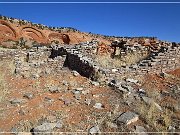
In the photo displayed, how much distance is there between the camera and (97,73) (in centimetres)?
1359

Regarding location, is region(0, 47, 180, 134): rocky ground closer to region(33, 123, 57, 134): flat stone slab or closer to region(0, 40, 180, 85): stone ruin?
region(33, 123, 57, 134): flat stone slab

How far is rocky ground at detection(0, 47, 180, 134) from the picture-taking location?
910cm

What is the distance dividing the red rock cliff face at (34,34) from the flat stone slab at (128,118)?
24199mm

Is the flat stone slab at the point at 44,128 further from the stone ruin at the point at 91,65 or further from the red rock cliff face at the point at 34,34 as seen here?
the red rock cliff face at the point at 34,34

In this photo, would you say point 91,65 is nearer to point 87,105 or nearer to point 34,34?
point 87,105

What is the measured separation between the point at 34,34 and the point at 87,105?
85.3 ft

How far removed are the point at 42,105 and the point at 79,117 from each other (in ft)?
5.46

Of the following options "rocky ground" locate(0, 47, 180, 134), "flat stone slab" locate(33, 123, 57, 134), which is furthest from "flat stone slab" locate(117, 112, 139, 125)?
"flat stone slab" locate(33, 123, 57, 134)

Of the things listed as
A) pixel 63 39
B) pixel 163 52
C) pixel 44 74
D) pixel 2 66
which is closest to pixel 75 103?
pixel 44 74

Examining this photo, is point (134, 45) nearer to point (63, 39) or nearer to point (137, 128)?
point (137, 128)

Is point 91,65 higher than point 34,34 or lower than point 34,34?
lower

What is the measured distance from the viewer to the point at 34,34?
35.3 m

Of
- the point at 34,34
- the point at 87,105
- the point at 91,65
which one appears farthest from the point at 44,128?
the point at 34,34

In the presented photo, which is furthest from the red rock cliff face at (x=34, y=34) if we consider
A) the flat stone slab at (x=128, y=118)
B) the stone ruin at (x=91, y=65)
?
the flat stone slab at (x=128, y=118)
